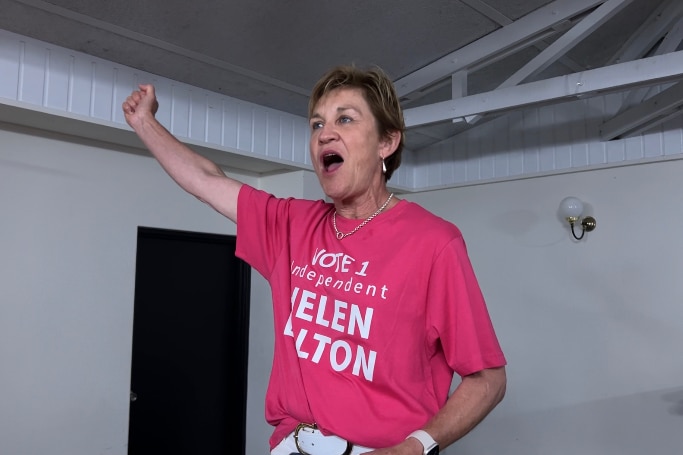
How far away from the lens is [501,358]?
98cm

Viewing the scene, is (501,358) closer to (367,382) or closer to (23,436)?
(367,382)

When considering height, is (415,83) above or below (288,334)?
above

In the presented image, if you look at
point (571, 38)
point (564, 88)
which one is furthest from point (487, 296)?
point (571, 38)

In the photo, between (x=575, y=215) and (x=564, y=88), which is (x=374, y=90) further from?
(x=575, y=215)

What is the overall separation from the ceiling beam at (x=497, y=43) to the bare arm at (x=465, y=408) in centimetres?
233

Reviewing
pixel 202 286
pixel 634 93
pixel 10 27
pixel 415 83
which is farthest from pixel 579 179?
pixel 10 27

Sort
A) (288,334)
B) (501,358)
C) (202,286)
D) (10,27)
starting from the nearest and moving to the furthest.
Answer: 1. (501,358)
2. (288,334)
3. (10,27)
4. (202,286)

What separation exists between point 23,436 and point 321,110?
2483 millimetres

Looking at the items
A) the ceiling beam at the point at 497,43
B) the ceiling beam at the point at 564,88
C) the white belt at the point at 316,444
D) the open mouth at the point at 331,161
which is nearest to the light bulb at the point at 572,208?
the ceiling beam at the point at 564,88

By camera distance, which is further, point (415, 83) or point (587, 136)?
point (587, 136)

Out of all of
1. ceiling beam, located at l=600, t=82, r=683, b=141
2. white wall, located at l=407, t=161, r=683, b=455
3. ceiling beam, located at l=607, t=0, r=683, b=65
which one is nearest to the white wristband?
ceiling beam, located at l=600, t=82, r=683, b=141

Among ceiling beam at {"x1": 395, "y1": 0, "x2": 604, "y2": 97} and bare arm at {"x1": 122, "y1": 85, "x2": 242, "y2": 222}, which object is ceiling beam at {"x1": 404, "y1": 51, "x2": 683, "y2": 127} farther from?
bare arm at {"x1": 122, "y1": 85, "x2": 242, "y2": 222}

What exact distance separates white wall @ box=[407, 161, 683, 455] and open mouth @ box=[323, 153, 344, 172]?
2.97m

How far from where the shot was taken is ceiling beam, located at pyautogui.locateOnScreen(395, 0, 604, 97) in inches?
110
